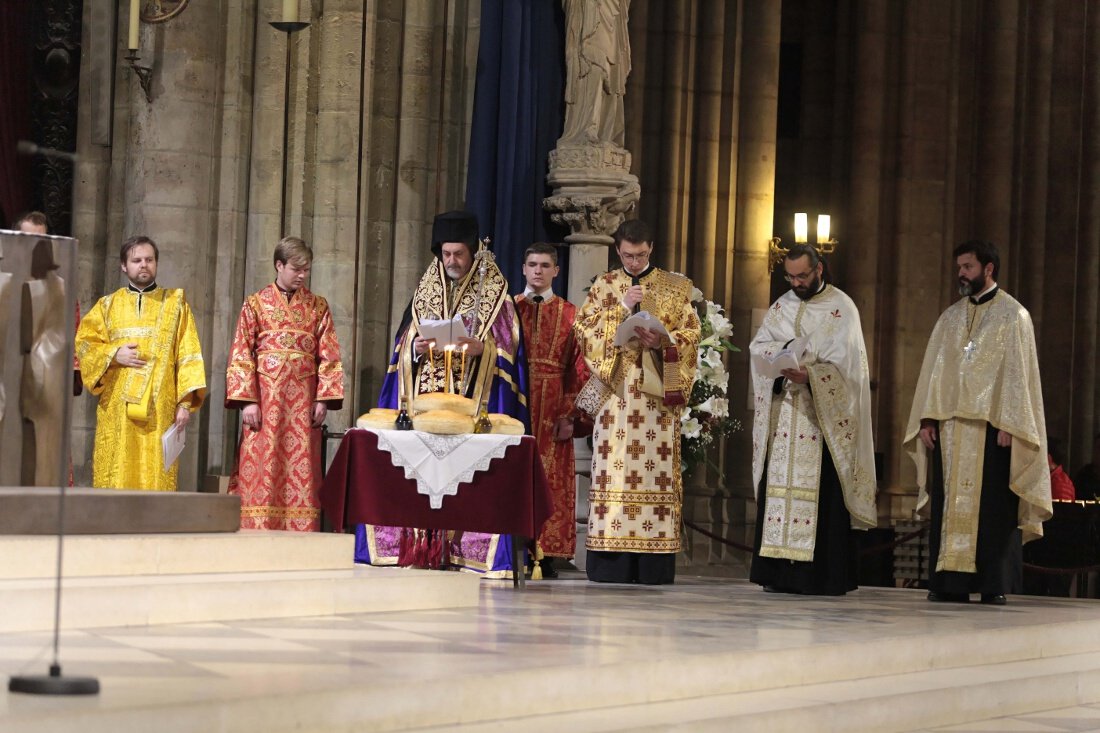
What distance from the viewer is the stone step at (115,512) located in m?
6.34

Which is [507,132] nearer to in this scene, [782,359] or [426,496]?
[782,359]

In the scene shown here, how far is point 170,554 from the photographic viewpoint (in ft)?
21.1

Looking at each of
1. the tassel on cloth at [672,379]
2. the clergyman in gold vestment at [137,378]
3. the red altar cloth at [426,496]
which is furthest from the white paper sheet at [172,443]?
the tassel on cloth at [672,379]

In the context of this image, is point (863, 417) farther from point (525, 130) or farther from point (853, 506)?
point (525, 130)

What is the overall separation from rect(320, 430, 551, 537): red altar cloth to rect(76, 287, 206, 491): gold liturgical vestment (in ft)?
4.32

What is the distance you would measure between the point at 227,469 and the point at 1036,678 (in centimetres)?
538

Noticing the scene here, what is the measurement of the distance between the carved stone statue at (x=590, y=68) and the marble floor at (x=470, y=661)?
4.22 metres

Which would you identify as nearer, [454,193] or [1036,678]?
[1036,678]

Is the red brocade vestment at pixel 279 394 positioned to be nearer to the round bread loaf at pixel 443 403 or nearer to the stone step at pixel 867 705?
the round bread loaf at pixel 443 403

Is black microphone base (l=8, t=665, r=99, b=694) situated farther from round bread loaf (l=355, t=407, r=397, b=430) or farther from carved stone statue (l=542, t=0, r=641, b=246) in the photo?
carved stone statue (l=542, t=0, r=641, b=246)

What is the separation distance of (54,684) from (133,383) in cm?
491

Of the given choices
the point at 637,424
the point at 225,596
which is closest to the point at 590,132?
the point at 637,424

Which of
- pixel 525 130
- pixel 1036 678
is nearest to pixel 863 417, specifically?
pixel 1036 678

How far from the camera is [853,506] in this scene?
9.15 meters
